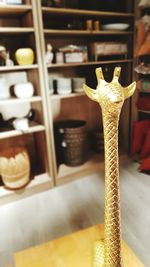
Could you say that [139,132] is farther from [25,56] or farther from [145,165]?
[25,56]

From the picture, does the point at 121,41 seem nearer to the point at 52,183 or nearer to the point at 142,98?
the point at 142,98

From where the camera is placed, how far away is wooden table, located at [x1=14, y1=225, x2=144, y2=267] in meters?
0.88

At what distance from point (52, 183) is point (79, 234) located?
1.15 metres

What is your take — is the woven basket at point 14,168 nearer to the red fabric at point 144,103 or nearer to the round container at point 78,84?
the round container at point 78,84

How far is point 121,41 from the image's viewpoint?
2.58 metres

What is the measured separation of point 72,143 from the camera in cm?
226

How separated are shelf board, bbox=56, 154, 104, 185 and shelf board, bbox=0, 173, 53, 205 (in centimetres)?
12

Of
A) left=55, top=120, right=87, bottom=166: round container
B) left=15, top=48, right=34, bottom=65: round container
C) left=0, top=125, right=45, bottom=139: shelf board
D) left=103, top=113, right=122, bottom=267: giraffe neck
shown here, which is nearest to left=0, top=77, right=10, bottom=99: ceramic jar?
left=15, top=48, right=34, bottom=65: round container

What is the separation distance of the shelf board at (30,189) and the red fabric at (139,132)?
3.53 feet

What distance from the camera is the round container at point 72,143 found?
2236 millimetres

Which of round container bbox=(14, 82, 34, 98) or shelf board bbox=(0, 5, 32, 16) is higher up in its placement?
shelf board bbox=(0, 5, 32, 16)

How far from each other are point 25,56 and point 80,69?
0.88 m

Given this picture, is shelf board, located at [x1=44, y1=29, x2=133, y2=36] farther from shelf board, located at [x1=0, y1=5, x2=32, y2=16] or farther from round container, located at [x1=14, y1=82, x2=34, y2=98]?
round container, located at [x1=14, y1=82, x2=34, y2=98]

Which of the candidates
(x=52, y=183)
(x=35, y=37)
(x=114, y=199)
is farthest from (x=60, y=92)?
(x=114, y=199)
